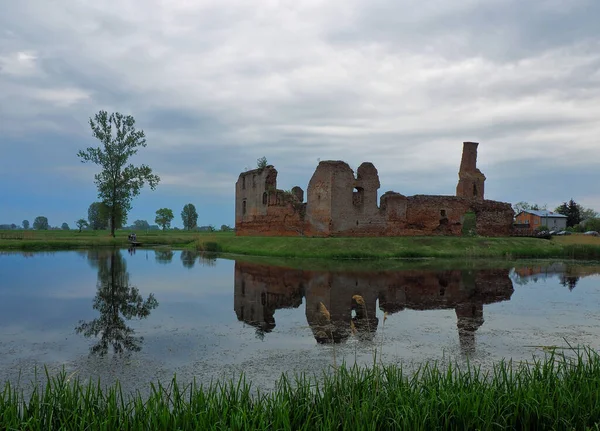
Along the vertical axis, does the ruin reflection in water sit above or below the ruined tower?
below

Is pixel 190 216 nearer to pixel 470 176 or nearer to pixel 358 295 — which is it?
pixel 470 176

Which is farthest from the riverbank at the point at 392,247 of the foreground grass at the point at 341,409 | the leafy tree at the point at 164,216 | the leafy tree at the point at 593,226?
the leafy tree at the point at 164,216

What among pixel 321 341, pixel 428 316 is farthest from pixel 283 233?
pixel 321 341

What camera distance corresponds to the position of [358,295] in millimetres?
8125

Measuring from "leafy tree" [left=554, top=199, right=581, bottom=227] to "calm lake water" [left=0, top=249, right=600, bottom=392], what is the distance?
59.2 m

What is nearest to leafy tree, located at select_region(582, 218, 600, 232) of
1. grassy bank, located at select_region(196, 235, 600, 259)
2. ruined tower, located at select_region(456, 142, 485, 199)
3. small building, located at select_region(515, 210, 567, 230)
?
small building, located at select_region(515, 210, 567, 230)

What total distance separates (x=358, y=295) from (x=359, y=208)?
87.7ft

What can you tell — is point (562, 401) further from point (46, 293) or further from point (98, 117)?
point (98, 117)

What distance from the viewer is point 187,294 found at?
603 inches

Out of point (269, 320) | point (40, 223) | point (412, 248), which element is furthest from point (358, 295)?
point (40, 223)

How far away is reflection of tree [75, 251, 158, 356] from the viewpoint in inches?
353

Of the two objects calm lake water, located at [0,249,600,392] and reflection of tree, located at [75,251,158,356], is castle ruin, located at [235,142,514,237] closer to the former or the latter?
calm lake water, located at [0,249,600,392]

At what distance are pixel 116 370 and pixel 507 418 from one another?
17.6ft

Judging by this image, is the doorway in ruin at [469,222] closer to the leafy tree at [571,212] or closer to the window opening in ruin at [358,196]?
the window opening in ruin at [358,196]
